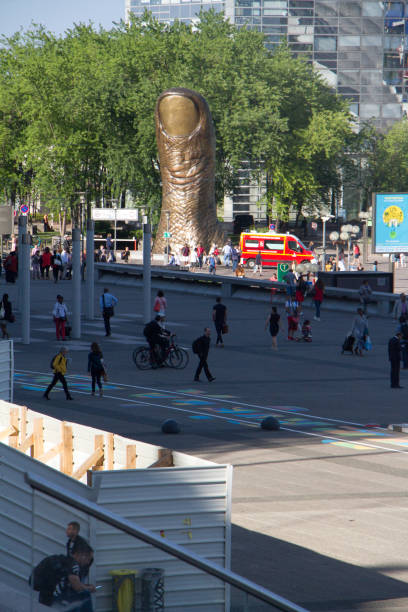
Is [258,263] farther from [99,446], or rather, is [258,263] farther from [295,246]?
[99,446]

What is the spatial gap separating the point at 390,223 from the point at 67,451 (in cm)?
3468

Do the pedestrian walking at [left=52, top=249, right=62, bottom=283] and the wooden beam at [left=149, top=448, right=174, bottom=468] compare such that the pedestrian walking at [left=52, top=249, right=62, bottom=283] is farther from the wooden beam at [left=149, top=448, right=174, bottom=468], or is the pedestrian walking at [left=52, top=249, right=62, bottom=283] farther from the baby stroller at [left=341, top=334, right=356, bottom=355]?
the wooden beam at [left=149, top=448, right=174, bottom=468]

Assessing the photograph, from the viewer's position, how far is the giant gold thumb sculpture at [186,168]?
62.2 metres

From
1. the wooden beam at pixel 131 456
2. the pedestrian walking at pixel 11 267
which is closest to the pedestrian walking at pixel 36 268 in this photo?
the pedestrian walking at pixel 11 267

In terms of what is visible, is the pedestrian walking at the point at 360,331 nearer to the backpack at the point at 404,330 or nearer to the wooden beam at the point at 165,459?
the backpack at the point at 404,330

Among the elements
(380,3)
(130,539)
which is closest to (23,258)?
(130,539)

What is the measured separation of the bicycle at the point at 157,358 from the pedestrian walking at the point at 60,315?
430 centimetres

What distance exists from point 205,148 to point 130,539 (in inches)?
2240

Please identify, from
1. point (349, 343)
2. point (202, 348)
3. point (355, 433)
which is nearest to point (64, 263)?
point (349, 343)

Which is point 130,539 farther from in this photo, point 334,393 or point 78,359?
point 78,359

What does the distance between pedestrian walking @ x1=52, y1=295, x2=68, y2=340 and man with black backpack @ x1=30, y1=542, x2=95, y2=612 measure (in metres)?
23.5

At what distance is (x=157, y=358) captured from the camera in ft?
90.2

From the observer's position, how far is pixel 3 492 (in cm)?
804

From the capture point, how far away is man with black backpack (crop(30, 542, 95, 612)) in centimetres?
695
